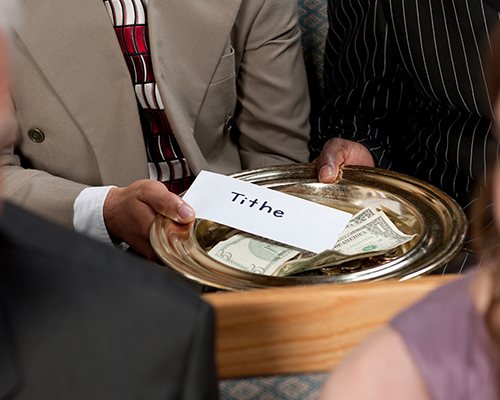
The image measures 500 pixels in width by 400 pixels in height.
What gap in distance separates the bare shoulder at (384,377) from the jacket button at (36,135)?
2.92 ft

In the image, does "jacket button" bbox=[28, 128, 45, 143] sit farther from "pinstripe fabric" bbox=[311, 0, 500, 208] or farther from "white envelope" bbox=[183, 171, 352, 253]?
"pinstripe fabric" bbox=[311, 0, 500, 208]

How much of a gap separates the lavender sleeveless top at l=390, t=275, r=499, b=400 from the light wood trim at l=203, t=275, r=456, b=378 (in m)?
0.10

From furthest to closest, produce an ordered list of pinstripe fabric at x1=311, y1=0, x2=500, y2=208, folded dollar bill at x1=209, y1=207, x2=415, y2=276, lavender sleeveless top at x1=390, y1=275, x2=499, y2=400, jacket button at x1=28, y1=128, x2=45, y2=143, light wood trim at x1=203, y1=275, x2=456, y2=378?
1. jacket button at x1=28, y1=128, x2=45, y2=143
2. pinstripe fabric at x1=311, y1=0, x2=500, y2=208
3. folded dollar bill at x1=209, y1=207, x2=415, y2=276
4. light wood trim at x1=203, y1=275, x2=456, y2=378
5. lavender sleeveless top at x1=390, y1=275, x2=499, y2=400

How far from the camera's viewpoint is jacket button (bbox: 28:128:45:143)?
1017mm

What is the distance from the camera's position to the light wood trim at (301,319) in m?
0.46

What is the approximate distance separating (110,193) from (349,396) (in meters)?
0.69

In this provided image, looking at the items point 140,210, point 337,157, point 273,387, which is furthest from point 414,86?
point 273,387

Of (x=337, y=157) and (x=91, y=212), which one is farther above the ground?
(x=337, y=157)

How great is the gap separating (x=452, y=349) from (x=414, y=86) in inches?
34.0

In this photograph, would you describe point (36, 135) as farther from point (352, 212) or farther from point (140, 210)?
point (352, 212)

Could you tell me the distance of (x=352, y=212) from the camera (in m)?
0.75

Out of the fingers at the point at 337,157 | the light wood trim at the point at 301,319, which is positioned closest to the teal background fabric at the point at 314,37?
the fingers at the point at 337,157

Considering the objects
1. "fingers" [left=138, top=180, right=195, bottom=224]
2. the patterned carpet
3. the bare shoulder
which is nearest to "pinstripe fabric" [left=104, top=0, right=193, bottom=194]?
Result: "fingers" [left=138, top=180, right=195, bottom=224]

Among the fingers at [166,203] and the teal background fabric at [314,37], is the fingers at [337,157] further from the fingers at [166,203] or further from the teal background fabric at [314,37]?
the teal background fabric at [314,37]
